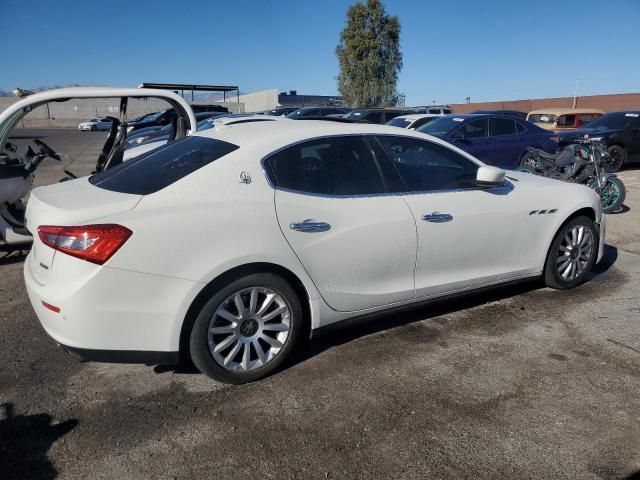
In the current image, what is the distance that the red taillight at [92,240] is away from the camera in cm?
263

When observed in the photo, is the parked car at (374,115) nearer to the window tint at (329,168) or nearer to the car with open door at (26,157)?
the car with open door at (26,157)

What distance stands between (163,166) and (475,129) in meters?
7.80

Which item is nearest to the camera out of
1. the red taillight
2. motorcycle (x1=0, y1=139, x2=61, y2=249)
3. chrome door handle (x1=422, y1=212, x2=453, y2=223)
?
the red taillight

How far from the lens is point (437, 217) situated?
3611 millimetres

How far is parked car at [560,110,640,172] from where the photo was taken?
12.2 m

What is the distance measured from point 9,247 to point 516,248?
5533 mm

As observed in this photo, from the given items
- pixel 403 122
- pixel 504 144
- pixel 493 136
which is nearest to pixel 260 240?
pixel 493 136

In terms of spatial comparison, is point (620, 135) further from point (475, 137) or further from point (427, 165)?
point (427, 165)

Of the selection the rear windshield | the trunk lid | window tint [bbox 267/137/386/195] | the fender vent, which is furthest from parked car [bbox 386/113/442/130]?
the trunk lid

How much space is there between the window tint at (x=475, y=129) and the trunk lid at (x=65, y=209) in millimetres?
7819

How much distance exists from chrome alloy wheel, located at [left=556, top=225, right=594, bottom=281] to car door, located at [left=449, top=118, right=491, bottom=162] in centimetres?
502

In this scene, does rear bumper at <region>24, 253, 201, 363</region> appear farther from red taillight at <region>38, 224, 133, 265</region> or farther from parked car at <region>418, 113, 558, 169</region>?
parked car at <region>418, 113, 558, 169</region>

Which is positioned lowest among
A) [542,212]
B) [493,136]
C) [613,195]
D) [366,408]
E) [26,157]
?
[366,408]

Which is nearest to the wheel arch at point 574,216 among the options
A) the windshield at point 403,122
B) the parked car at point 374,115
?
the windshield at point 403,122
